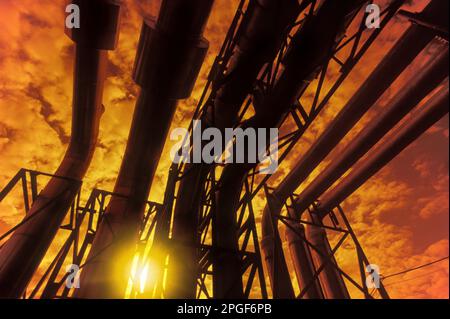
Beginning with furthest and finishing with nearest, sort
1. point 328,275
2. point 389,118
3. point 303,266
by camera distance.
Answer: point 303,266 → point 328,275 → point 389,118

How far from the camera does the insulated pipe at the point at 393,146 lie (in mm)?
5289

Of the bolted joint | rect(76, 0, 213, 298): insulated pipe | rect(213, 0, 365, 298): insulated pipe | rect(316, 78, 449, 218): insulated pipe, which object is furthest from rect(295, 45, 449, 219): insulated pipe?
the bolted joint

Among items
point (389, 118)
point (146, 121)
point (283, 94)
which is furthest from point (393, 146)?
point (146, 121)

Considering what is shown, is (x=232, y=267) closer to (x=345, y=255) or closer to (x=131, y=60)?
(x=131, y=60)

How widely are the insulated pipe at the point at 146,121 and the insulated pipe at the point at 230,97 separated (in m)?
0.77

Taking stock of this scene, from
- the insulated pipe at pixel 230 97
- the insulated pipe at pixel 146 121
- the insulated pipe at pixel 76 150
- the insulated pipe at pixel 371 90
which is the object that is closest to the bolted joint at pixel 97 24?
the insulated pipe at pixel 76 150

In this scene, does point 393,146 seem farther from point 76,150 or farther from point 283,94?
point 76,150

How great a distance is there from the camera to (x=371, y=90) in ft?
18.1

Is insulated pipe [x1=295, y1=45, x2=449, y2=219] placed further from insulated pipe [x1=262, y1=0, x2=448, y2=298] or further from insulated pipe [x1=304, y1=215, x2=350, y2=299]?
insulated pipe [x1=304, y1=215, x2=350, y2=299]

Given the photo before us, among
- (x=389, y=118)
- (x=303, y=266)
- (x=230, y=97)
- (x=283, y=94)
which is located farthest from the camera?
(x=303, y=266)

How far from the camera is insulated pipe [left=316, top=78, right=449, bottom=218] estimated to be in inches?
208

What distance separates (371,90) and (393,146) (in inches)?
65.6

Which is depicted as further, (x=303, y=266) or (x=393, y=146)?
(x=303, y=266)

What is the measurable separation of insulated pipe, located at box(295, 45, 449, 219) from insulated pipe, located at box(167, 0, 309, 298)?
2.63 meters
